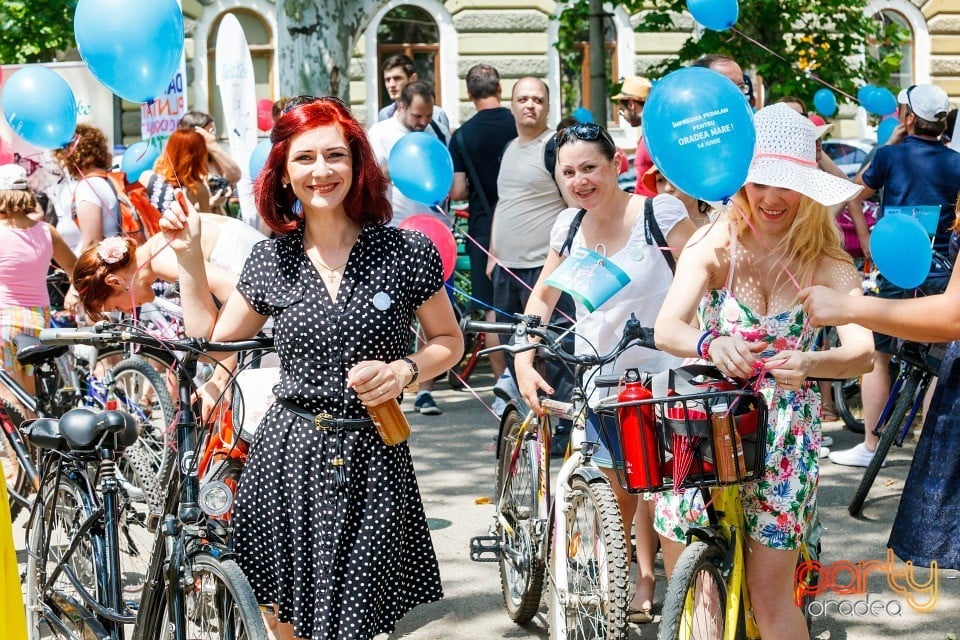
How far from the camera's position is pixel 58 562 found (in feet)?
14.2

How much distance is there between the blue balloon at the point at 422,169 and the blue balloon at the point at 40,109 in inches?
68.8

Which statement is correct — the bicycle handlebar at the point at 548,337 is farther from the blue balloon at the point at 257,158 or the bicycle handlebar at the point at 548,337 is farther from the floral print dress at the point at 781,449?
the blue balloon at the point at 257,158

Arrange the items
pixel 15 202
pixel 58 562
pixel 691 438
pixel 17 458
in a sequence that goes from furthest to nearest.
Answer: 1. pixel 15 202
2. pixel 17 458
3. pixel 58 562
4. pixel 691 438

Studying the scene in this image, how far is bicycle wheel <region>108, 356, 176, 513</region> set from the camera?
610cm

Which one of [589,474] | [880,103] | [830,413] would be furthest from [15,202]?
[880,103]

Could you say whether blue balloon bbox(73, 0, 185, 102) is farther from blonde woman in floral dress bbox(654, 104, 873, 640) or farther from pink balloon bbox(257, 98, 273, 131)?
pink balloon bbox(257, 98, 273, 131)

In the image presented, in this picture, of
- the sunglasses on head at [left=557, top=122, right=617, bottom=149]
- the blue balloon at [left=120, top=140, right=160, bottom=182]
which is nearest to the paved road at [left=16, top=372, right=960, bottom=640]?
the sunglasses on head at [left=557, top=122, right=617, bottom=149]

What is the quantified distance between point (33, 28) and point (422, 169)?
15.9 m

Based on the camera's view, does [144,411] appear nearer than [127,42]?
No

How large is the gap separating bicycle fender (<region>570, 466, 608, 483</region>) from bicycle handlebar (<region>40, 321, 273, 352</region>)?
40.2 inches

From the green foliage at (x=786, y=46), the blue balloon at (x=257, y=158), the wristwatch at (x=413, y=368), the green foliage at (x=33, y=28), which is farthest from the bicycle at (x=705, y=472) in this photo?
the green foliage at (x=33, y=28)

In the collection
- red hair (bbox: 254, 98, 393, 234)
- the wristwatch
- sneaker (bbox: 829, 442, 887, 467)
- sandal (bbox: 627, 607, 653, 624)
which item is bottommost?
sneaker (bbox: 829, 442, 887, 467)

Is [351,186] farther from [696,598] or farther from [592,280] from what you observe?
[696,598]

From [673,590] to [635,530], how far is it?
1.74 metres
